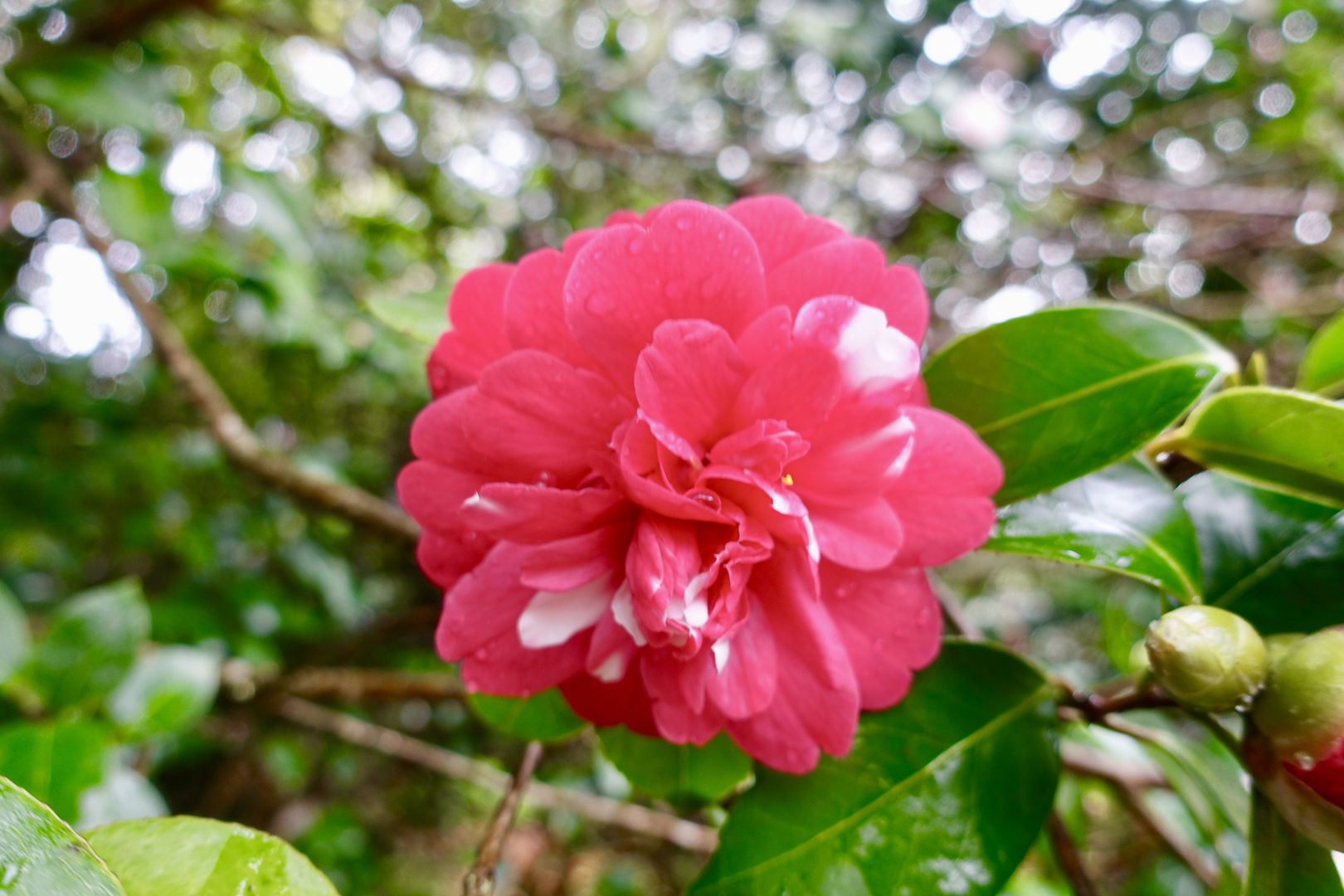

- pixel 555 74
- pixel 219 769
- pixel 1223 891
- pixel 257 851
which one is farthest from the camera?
pixel 555 74

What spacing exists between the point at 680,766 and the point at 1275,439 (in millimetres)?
588

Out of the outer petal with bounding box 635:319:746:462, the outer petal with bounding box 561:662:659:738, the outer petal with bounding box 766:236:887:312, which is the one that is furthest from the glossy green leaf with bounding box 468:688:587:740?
the outer petal with bounding box 766:236:887:312

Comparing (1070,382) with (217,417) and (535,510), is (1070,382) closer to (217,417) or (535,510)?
(535,510)

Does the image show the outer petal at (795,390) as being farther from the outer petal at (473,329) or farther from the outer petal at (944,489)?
the outer petal at (473,329)

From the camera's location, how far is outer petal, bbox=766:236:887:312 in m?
0.57

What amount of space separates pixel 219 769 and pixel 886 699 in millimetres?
2319

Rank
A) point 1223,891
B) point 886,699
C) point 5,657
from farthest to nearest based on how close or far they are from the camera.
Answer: point 5,657
point 1223,891
point 886,699

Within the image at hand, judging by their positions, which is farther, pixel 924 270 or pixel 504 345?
pixel 924 270

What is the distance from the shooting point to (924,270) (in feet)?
9.78

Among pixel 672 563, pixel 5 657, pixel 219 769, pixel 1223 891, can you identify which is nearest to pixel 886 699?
pixel 672 563

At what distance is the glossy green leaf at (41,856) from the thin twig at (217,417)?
76 cm

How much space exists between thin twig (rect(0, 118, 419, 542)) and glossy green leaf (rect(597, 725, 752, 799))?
0.58 meters

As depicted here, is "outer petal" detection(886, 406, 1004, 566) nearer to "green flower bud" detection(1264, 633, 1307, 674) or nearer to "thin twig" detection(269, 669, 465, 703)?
"green flower bud" detection(1264, 633, 1307, 674)

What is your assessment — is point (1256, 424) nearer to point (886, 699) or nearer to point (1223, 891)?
point (886, 699)
